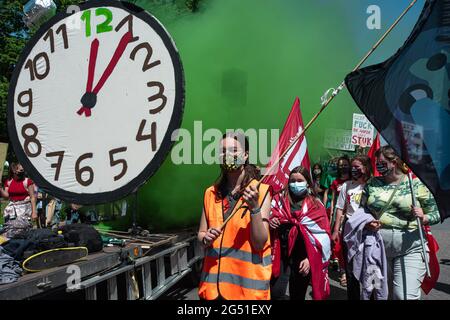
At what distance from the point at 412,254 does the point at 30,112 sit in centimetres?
303

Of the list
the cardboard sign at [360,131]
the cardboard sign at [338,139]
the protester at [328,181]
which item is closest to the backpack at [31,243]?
the protester at [328,181]

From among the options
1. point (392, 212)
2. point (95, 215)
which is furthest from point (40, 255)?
point (95, 215)

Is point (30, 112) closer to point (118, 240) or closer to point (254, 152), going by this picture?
point (118, 240)

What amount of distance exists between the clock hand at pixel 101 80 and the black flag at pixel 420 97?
1644mm

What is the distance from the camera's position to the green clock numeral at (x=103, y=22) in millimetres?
1693

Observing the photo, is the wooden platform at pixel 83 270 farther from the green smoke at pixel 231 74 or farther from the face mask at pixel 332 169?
the face mask at pixel 332 169

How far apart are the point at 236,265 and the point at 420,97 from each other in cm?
160

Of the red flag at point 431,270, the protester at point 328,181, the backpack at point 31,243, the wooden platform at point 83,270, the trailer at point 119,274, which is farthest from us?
the protester at point 328,181

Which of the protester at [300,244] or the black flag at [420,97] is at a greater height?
the black flag at [420,97]

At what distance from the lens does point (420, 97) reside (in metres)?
2.74

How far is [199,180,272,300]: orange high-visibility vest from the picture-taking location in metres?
2.16

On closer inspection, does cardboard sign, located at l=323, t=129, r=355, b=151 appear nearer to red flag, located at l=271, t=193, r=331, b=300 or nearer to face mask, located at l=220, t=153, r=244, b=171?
red flag, located at l=271, t=193, r=331, b=300

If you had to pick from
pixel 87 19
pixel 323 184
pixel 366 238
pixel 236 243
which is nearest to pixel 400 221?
pixel 366 238

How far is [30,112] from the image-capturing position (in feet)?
5.94
